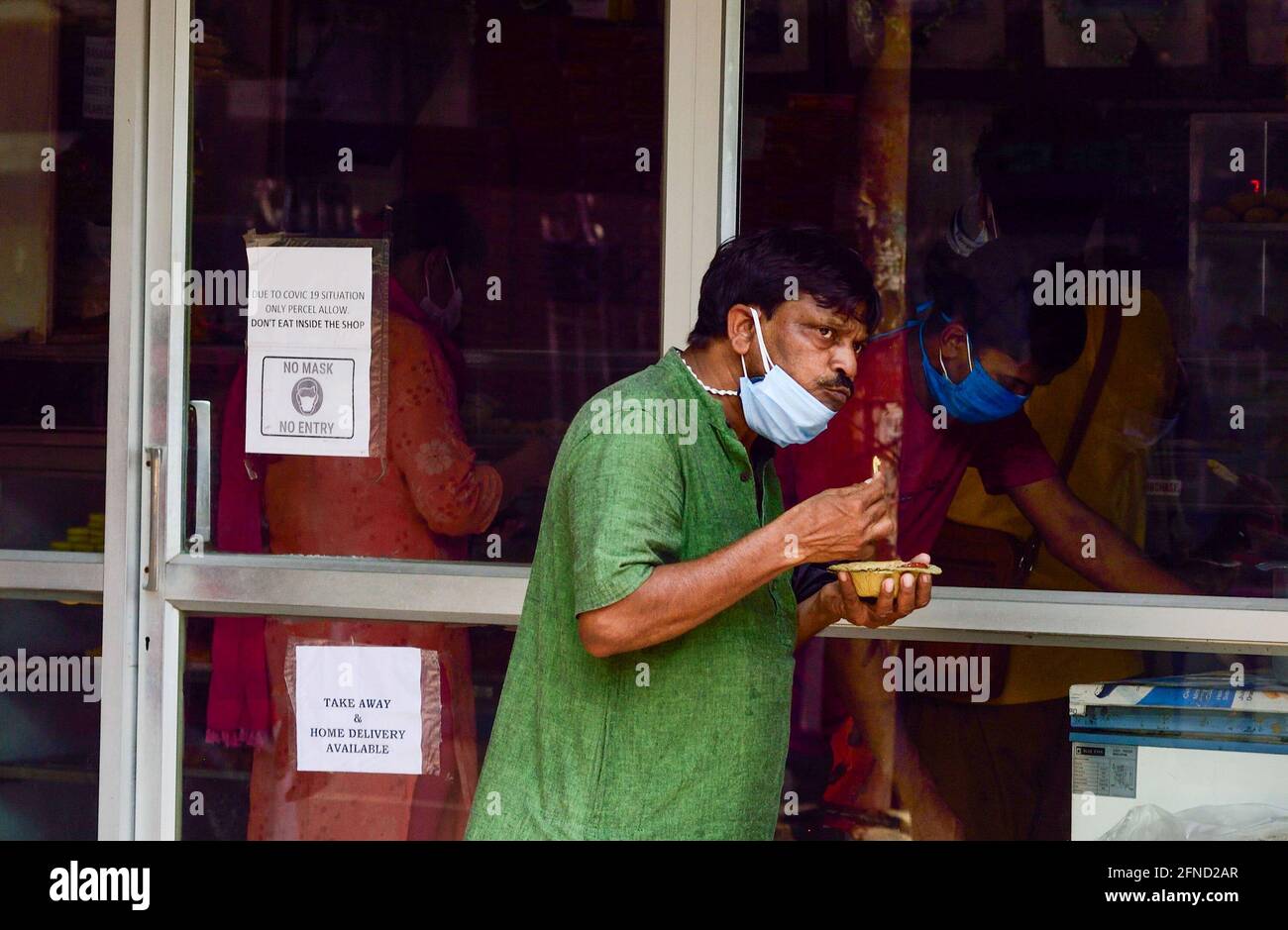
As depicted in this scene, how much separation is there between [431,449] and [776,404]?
140 centimetres

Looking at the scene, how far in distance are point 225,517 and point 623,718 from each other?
153cm

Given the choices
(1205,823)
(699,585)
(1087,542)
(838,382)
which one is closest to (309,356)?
(838,382)

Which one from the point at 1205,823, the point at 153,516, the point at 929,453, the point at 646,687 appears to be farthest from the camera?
the point at 929,453

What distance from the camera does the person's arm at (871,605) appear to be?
6.91 ft

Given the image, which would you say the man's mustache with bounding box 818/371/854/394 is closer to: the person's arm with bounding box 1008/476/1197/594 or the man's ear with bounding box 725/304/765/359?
the man's ear with bounding box 725/304/765/359

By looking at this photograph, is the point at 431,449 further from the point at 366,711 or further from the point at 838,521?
the point at 838,521

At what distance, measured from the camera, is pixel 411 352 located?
3.27 m

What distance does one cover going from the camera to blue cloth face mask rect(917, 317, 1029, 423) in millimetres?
3111

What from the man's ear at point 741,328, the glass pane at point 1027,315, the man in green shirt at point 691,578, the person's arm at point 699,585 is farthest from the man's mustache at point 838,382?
the glass pane at point 1027,315

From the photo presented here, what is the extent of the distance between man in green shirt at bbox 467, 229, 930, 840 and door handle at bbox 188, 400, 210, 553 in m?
1.28

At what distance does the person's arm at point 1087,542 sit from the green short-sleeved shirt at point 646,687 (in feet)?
4.13

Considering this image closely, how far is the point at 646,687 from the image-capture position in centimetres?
204

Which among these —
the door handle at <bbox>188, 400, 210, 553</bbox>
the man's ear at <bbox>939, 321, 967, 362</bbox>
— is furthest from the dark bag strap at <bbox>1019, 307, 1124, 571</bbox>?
the door handle at <bbox>188, 400, 210, 553</bbox>
